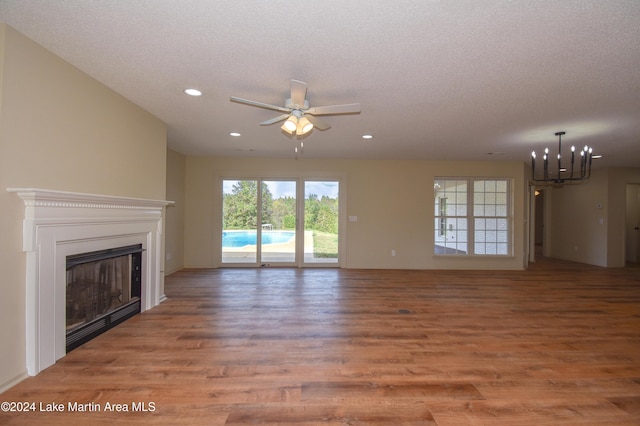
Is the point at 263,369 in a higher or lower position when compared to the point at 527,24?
lower

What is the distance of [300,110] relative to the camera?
2641mm

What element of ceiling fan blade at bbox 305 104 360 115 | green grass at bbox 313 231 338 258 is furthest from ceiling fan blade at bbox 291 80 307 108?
green grass at bbox 313 231 338 258

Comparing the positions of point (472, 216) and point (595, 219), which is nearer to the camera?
point (472, 216)

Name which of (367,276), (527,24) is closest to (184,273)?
(367,276)

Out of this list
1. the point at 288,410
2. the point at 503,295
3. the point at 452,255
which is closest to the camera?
the point at 288,410

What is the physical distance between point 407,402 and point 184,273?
4904 mm

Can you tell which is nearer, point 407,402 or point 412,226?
point 407,402

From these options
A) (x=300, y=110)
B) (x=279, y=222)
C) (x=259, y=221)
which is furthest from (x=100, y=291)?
(x=279, y=222)

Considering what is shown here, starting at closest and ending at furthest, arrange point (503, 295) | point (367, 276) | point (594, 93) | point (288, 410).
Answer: point (288, 410) → point (594, 93) → point (503, 295) → point (367, 276)

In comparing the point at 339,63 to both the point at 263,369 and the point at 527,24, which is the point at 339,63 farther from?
the point at 263,369

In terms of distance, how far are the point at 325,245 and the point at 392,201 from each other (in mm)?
1777

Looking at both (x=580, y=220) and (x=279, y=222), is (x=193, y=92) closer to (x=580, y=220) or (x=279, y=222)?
(x=279, y=222)

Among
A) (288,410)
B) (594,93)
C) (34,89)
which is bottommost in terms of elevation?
(288,410)

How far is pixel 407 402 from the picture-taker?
1.86 m
